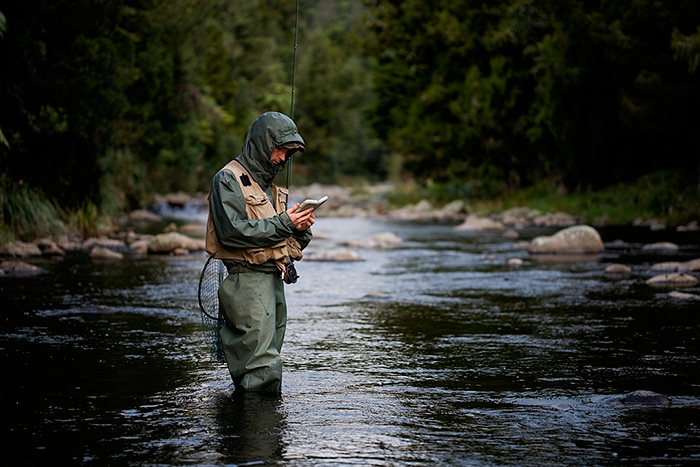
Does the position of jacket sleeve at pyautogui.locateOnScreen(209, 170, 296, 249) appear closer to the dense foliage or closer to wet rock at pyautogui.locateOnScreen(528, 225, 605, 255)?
wet rock at pyautogui.locateOnScreen(528, 225, 605, 255)

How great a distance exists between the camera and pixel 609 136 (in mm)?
33531

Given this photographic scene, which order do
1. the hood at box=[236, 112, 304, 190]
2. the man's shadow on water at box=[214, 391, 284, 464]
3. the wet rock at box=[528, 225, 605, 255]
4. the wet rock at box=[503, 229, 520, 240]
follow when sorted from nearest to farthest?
the man's shadow on water at box=[214, 391, 284, 464]
the hood at box=[236, 112, 304, 190]
the wet rock at box=[528, 225, 605, 255]
the wet rock at box=[503, 229, 520, 240]

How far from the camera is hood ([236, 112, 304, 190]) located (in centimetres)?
708

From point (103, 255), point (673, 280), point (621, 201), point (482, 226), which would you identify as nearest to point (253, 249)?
point (673, 280)

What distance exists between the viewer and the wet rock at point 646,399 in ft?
22.5

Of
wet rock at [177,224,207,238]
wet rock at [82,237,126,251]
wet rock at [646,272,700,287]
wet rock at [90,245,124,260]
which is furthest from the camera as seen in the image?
wet rock at [177,224,207,238]

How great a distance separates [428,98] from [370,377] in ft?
127

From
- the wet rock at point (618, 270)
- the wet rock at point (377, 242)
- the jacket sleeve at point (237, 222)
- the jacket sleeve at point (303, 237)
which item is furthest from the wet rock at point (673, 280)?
the wet rock at point (377, 242)

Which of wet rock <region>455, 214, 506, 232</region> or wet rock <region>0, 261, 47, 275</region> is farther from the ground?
wet rock <region>455, 214, 506, 232</region>

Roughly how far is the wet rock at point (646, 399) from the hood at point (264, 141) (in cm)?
281

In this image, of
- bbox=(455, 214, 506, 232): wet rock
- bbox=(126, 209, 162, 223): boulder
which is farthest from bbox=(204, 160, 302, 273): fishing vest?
bbox=(126, 209, 162, 223): boulder

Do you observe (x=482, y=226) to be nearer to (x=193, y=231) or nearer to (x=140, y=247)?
(x=193, y=231)

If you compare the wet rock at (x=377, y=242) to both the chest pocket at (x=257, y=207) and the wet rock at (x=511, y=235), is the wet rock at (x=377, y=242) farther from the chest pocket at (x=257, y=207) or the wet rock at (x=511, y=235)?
the chest pocket at (x=257, y=207)

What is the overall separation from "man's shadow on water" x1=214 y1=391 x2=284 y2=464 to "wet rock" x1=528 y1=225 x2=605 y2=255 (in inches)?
576
